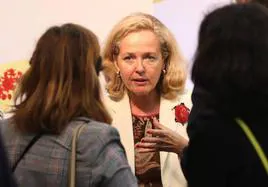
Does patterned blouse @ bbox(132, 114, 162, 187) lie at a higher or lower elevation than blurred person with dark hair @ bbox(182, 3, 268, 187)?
lower

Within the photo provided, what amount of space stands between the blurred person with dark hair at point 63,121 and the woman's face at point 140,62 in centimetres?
81

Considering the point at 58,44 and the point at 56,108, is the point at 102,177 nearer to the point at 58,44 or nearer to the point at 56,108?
the point at 56,108

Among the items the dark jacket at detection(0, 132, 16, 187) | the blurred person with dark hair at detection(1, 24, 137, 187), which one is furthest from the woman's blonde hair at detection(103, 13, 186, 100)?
the dark jacket at detection(0, 132, 16, 187)

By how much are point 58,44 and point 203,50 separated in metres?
0.49

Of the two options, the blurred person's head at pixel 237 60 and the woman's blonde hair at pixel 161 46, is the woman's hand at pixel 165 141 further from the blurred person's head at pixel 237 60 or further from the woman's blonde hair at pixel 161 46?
the blurred person's head at pixel 237 60

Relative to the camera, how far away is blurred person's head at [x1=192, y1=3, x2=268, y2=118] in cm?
130

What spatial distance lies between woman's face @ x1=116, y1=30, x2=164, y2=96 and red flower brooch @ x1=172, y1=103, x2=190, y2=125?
14 centimetres

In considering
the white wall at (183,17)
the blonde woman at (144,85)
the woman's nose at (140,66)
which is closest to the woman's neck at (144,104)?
the blonde woman at (144,85)

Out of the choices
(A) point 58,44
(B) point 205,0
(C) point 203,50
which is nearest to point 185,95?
(B) point 205,0

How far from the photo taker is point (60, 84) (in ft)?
5.33

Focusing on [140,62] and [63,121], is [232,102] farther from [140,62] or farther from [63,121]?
[140,62]

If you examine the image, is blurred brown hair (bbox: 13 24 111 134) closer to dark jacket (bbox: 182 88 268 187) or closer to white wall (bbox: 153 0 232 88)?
dark jacket (bbox: 182 88 268 187)

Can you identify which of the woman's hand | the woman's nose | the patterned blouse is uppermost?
the woman's nose

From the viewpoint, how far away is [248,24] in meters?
1.33
